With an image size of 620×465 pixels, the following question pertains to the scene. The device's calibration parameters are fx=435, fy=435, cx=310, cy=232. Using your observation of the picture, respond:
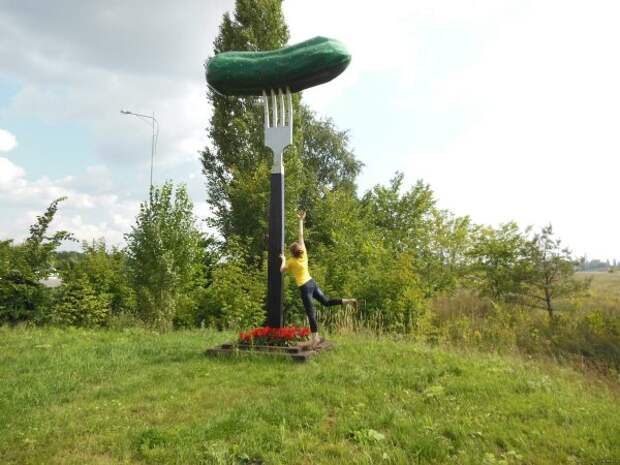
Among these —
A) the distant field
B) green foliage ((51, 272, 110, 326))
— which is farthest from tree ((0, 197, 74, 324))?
the distant field

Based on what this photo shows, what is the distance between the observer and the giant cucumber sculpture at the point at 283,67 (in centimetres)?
782

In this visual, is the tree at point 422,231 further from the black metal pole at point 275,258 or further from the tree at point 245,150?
the black metal pole at point 275,258

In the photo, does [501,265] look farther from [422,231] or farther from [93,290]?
[93,290]

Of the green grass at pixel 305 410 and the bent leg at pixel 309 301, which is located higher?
the bent leg at pixel 309 301

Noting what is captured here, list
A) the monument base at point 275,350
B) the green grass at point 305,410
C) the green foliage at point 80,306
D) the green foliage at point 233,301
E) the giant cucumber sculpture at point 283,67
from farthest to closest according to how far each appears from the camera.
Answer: the green foliage at point 80,306 < the green foliage at point 233,301 < the giant cucumber sculpture at point 283,67 < the monument base at point 275,350 < the green grass at point 305,410

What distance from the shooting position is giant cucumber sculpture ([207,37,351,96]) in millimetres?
7820

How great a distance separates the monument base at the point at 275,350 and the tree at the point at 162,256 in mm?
4433

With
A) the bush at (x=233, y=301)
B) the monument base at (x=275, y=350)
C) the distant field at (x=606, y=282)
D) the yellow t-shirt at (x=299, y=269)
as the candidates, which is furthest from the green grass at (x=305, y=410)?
the distant field at (x=606, y=282)

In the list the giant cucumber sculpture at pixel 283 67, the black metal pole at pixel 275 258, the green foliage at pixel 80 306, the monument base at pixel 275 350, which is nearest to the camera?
the monument base at pixel 275 350

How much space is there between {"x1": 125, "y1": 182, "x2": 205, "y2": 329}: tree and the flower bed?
449 centimetres

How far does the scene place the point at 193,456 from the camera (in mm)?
3588

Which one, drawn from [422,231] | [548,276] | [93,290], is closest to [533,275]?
[548,276]

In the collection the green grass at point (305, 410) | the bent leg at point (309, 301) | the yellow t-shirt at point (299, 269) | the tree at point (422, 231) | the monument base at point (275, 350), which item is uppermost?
the tree at point (422, 231)

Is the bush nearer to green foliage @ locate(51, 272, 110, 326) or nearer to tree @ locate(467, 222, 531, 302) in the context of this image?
green foliage @ locate(51, 272, 110, 326)
